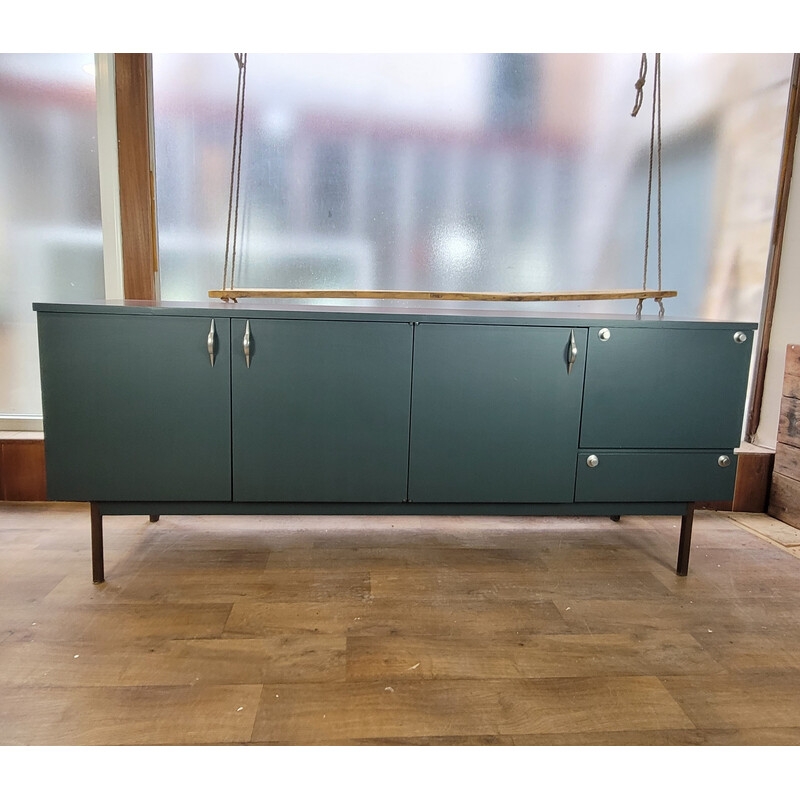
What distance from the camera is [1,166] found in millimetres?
2088

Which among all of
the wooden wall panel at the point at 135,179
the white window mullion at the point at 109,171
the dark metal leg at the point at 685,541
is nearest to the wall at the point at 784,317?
the dark metal leg at the point at 685,541

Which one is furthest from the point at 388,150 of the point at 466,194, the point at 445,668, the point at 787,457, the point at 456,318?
the point at 787,457

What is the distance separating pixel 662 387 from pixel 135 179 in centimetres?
194

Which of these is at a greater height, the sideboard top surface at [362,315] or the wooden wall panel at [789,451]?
the sideboard top surface at [362,315]

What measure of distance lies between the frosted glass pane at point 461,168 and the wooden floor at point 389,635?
0.98 m

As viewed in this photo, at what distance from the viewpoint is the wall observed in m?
2.29

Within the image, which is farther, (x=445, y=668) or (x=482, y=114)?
(x=482, y=114)

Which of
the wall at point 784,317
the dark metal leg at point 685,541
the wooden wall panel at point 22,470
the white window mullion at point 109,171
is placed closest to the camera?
the dark metal leg at point 685,541

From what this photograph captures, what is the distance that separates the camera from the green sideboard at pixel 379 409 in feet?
5.03

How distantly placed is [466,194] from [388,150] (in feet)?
1.12

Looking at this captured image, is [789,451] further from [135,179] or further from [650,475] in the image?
[135,179]

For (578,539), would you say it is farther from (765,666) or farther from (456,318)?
(456,318)

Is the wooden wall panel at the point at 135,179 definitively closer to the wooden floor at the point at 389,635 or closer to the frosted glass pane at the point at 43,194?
A: the frosted glass pane at the point at 43,194

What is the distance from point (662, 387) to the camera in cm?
165
